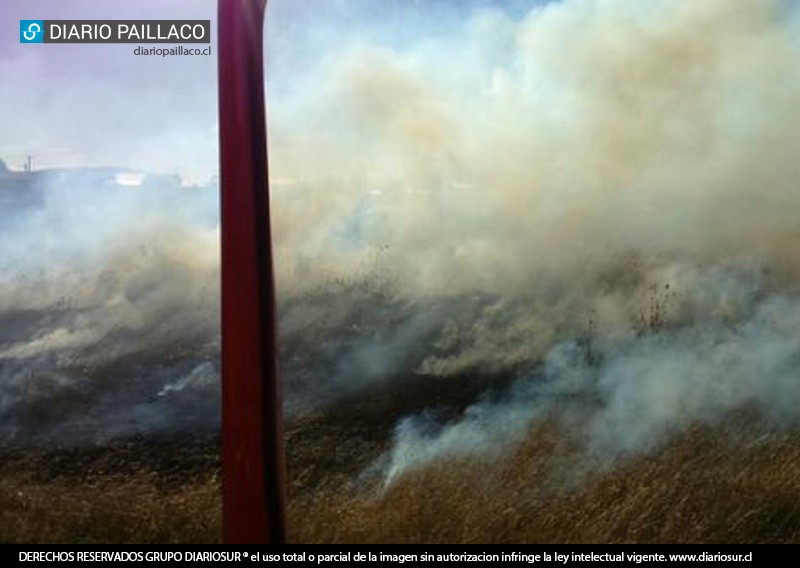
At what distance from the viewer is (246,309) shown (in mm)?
2654

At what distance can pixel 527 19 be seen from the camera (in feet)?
9.04

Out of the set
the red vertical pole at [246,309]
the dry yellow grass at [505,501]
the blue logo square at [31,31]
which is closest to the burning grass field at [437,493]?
the dry yellow grass at [505,501]

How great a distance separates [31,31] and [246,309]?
126 centimetres

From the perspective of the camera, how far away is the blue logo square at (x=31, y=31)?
277 cm

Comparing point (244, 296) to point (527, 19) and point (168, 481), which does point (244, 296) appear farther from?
point (527, 19)

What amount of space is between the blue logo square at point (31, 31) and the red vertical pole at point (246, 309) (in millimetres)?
671

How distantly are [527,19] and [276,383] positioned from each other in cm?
154

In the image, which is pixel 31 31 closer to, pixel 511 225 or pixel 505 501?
pixel 511 225

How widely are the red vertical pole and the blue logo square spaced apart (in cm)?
67

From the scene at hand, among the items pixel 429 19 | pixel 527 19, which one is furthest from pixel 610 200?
pixel 429 19

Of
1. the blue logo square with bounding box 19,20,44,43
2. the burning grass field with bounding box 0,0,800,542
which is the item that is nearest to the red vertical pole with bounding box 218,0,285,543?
the burning grass field with bounding box 0,0,800,542

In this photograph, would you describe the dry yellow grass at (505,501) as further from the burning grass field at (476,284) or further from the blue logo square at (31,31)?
the blue logo square at (31,31)

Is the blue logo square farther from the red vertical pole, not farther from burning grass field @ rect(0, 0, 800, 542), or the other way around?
the red vertical pole

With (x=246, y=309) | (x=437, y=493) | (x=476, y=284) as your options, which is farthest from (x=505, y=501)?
(x=246, y=309)
